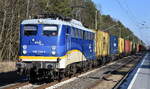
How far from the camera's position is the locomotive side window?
16.9m

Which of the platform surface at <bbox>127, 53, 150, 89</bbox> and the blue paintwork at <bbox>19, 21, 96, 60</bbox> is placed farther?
the blue paintwork at <bbox>19, 21, 96, 60</bbox>

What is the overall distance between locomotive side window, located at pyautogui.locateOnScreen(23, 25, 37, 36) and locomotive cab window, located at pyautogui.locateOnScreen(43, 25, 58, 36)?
0.52m

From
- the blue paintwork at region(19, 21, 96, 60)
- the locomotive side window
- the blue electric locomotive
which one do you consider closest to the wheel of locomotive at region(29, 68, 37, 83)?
the blue electric locomotive

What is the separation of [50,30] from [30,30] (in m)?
1.05

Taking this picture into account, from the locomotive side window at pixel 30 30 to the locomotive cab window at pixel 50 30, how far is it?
1.72 ft

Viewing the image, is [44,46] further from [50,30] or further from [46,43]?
[50,30]

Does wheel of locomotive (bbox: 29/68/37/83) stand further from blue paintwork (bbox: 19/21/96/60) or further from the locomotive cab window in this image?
the locomotive cab window

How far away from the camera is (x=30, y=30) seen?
55.7ft

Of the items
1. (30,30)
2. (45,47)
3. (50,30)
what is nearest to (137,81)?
(45,47)

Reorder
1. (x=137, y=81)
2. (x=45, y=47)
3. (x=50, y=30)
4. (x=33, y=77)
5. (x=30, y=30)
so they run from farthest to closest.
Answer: (x=33, y=77) < (x=137, y=81) < (x=30, y=30) < (x=50, y=30) < (x=45, y=47)

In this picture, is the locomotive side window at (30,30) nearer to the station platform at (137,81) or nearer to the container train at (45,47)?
the container train at (45,47)

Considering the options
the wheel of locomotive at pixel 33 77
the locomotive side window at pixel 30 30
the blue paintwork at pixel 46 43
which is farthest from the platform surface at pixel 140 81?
the locomotive side window at pixel 30 30

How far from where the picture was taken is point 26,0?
34000mm

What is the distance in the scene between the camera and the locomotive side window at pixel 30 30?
16944 mm
